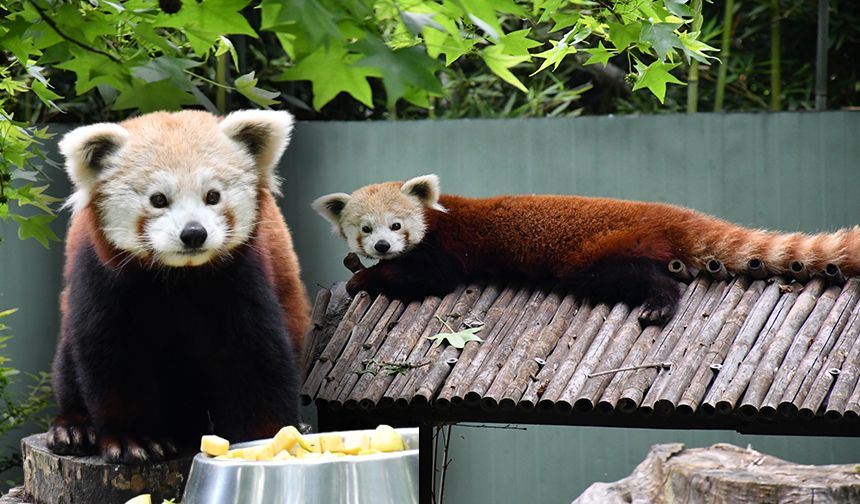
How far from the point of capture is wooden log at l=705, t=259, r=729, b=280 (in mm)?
3189

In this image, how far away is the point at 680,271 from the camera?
3230 mm

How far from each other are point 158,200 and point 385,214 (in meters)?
1.28

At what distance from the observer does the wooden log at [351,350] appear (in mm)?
3107

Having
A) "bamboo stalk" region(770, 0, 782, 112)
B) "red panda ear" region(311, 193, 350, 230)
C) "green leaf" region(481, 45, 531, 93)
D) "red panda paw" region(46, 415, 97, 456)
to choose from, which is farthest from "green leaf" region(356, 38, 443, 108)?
"bamboo stalk" region(770, 0, 782, 112)

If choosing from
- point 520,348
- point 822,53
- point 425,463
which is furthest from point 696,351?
point 822,53

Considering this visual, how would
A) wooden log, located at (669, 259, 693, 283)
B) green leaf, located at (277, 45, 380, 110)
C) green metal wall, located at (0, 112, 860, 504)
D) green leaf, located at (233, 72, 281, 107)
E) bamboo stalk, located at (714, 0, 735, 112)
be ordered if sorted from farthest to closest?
bamboo stalk, located at (714, 0, 735, 112)
green metal wall, located at (0, 112, 860, 504)
wooden log, located at (669, 259, 693, 283)
green leaf, located at (233, 72, 281, 107)
green leaf, located at (277, 45, 380, 110)

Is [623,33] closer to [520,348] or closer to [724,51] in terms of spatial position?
[520,348]

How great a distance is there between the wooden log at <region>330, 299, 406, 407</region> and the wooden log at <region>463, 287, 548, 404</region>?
1.15 feet

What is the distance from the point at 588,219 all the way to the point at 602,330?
0.47m

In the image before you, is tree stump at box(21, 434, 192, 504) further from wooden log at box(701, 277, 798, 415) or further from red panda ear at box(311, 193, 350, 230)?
wooden log at box(701, 277, 798, 415)

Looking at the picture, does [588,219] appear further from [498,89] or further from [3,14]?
[498,89]

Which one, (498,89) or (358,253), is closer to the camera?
(358,253)

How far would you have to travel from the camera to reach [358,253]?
3820 mm

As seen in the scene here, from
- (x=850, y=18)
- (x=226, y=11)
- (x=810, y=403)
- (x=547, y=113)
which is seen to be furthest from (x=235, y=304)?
(x=850, y=18)
